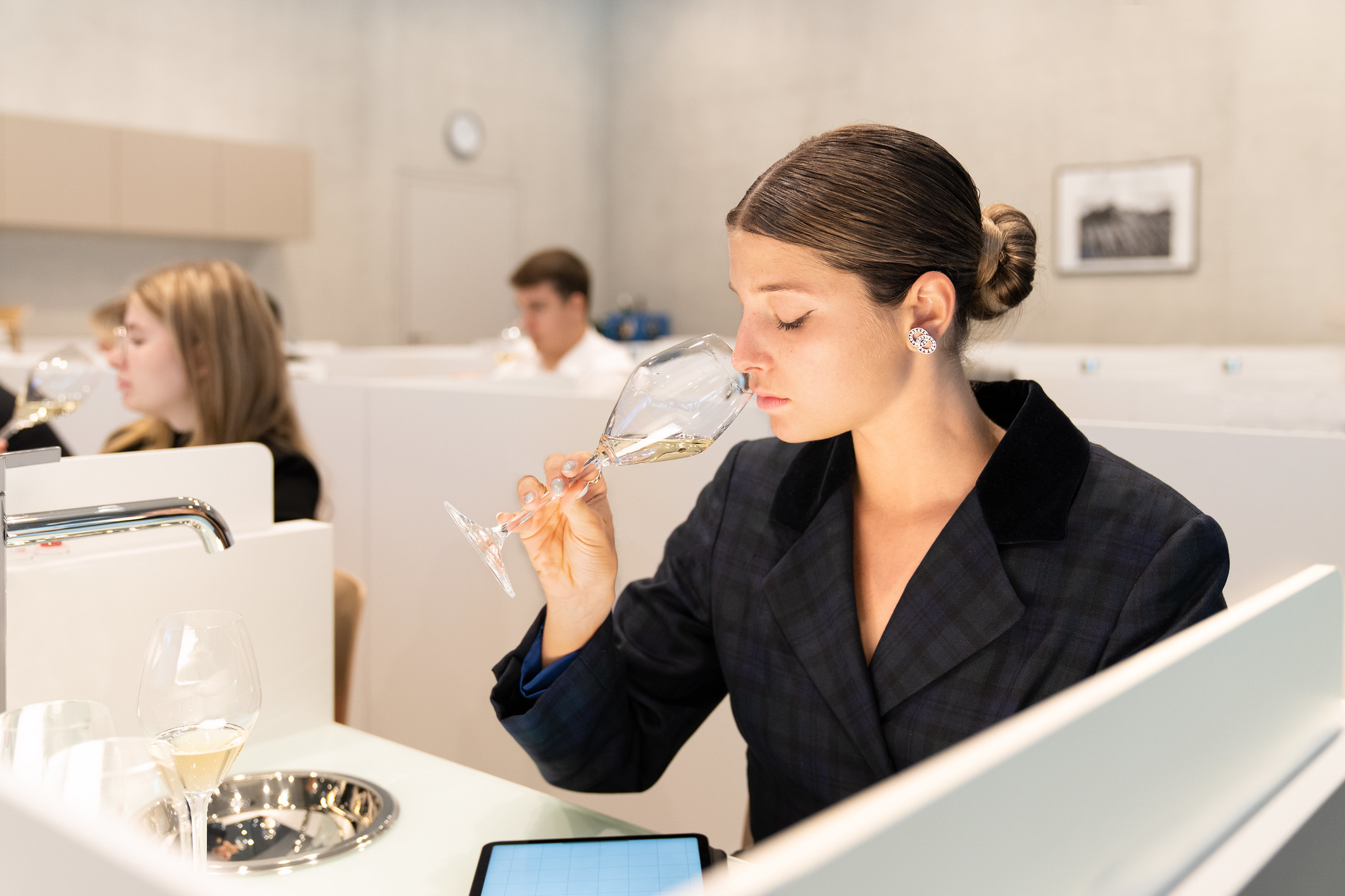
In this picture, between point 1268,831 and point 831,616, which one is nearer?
point 1268,831

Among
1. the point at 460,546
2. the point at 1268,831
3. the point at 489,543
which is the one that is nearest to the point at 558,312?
the point at 460,546

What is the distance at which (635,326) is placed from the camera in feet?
28.9

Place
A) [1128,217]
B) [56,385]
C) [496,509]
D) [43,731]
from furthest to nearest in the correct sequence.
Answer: [1128,217] < [496,509] < [56,385] < [43,731]

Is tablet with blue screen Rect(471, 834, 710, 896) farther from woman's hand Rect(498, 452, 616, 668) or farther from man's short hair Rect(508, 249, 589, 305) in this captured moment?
man's short hair Rect(508, 249, 589, 305)

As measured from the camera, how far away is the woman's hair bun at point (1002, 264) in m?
1.15

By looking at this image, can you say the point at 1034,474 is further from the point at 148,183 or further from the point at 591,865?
the point at 148,183

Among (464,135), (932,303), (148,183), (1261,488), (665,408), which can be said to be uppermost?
(464,135)

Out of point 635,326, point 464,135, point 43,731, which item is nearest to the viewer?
point 43,731

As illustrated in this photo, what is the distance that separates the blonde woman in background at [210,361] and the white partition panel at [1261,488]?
5.12 ft

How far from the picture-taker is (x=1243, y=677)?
61cm

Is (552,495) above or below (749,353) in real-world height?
below

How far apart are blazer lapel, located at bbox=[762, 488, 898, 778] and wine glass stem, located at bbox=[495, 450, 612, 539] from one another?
28cm

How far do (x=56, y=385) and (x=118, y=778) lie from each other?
145 centimetres

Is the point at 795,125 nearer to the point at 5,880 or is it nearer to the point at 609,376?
the point at 609,376
